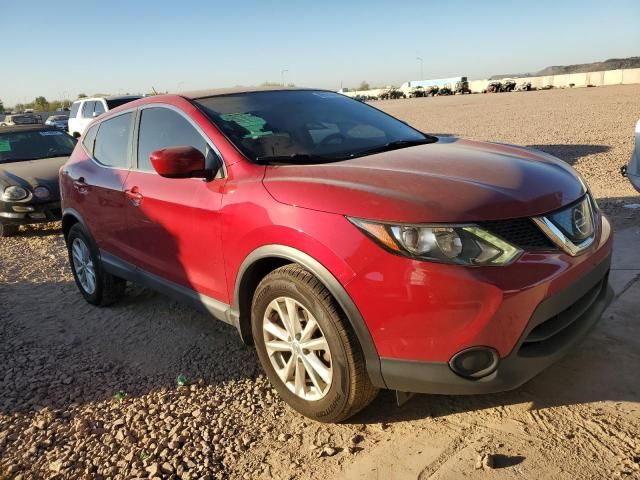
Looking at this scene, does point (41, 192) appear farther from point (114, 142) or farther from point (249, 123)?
point (249, 123)

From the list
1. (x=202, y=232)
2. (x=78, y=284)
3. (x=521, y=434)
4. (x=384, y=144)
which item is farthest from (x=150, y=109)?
(x=521, y=434)

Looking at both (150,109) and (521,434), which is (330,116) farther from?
(521,434)

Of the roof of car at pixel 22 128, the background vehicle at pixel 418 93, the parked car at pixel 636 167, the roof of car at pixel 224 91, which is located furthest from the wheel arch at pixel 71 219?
the background vehicle at pixel 418 93

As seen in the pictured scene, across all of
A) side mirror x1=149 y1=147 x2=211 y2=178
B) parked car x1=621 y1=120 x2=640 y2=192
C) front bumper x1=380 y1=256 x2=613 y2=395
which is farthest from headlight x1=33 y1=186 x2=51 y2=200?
parked car x1=621 y1=120 x2=640 y2=192

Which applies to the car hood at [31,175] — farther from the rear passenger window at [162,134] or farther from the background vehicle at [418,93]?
the background vehicle at [418,93]

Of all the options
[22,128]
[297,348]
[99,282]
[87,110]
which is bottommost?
[99,282]

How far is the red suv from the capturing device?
2.26 metres

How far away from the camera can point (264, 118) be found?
11.4 ft

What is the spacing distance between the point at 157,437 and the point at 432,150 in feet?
7.27

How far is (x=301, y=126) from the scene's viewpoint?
3.53 metres

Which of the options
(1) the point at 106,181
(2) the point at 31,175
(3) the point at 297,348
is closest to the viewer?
(3) the point at 297,348

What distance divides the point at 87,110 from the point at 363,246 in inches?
589

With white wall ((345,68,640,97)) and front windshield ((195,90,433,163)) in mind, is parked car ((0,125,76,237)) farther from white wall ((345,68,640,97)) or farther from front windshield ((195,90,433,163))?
white wall ((345,68,640,97))

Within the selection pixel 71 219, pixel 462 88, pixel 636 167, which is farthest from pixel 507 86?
pixel 71 219
